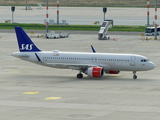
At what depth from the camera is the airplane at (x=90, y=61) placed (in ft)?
236

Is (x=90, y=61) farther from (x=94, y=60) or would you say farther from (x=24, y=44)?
(x=24, y=44)

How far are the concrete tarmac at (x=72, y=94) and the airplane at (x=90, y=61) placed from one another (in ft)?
4.60

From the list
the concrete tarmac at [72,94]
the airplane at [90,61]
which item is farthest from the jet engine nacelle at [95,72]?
the concrete tarmac at [72,94]

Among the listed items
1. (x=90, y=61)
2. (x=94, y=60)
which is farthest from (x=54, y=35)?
(x=94, y=60)

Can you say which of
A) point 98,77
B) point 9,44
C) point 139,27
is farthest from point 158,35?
point 98,77

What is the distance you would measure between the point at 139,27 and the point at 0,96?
4243 inches

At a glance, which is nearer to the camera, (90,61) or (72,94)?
(72,94)

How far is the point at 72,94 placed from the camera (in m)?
60.0

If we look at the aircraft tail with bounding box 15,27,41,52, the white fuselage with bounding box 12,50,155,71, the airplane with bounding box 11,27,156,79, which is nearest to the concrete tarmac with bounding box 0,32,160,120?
the airplane with bounding box 11,27,156,79

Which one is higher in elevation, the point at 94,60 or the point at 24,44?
the point at 24,44

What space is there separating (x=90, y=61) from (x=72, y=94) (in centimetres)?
1449

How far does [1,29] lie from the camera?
516ft

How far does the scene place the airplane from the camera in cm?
7200

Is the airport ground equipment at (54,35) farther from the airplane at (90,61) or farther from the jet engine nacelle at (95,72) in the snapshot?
the jet engine nacelle at (95,72)
